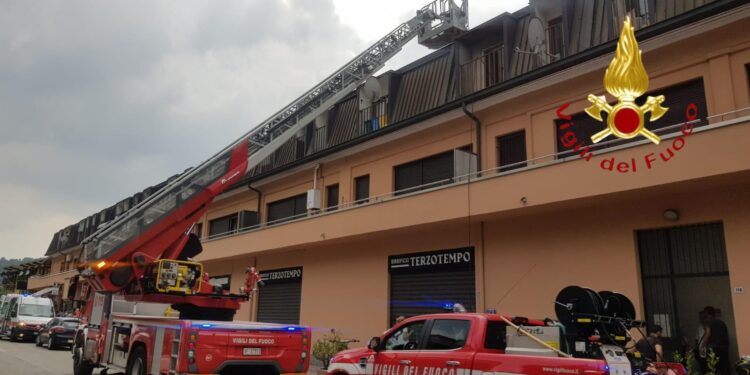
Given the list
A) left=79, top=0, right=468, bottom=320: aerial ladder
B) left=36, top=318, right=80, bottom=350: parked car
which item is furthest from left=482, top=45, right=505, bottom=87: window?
left=36, top=318, right=80, bottom=350: parked car

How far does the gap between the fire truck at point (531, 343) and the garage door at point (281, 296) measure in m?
13.5

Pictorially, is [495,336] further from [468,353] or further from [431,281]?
[431,281]

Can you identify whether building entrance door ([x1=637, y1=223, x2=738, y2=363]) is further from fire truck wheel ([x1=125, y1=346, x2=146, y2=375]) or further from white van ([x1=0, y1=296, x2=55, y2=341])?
white van ([x1=0, y1=296, x2=55, y2=341])

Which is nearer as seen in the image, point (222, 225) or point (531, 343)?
point (531, 343)

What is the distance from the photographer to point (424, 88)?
1745 centimetres

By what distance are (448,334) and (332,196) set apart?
1351 centimetres

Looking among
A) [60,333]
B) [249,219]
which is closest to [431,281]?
[249,219]

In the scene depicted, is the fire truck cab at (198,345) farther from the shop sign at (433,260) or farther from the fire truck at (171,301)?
the shop sign at (433,260)

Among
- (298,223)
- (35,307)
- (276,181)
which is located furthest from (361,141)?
(35,307)

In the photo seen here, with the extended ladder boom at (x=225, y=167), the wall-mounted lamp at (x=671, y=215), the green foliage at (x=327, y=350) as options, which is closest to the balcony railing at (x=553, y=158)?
the wall-mounted lamp at (x=671, y=215)

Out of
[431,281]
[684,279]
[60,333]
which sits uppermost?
[431,281]

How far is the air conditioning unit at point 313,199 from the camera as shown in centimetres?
1975

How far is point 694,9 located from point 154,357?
38.1ft

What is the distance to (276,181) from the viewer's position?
23.0m
